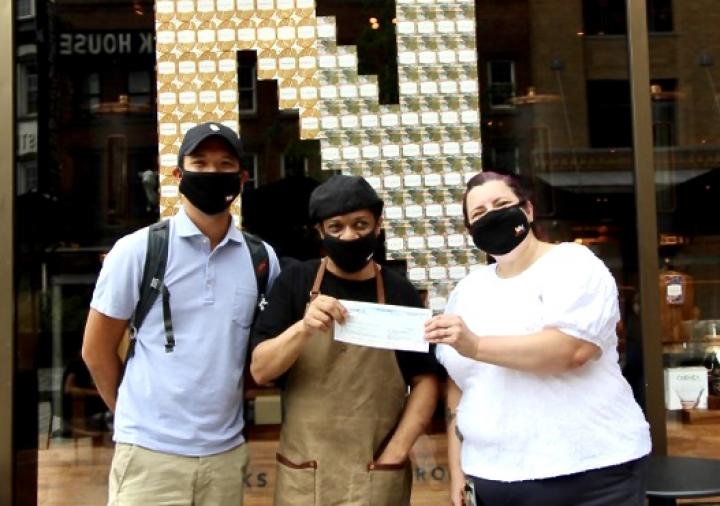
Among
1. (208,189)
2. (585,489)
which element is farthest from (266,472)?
(585,489)

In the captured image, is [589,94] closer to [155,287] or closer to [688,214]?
[688,214]

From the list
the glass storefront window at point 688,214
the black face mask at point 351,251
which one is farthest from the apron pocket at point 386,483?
the glass storefront window at point 688,214

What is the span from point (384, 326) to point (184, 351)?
63 cm

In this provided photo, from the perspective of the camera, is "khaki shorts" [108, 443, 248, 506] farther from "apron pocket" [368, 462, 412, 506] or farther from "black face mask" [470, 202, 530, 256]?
"black face mask" [470, 202, 530, 256]

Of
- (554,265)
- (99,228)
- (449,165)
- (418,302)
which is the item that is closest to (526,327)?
(554,265)

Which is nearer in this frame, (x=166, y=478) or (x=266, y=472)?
(x=166, y=478)

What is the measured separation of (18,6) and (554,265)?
2.87 metres

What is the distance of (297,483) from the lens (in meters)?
2.47

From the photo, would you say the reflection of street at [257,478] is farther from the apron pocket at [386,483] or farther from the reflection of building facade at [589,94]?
the reflection of building facade at [589,94]

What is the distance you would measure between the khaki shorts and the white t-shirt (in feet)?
2.60

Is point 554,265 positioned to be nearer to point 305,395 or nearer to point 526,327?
point 526,327

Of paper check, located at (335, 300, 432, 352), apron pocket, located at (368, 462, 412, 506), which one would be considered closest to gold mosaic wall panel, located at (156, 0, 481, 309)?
apron pocket, located at (368, 462, 412, 506)

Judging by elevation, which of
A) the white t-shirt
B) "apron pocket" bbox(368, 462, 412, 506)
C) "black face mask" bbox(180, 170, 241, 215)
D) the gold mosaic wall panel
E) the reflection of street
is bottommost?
the reflection of street

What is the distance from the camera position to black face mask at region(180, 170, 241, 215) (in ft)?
8.25
